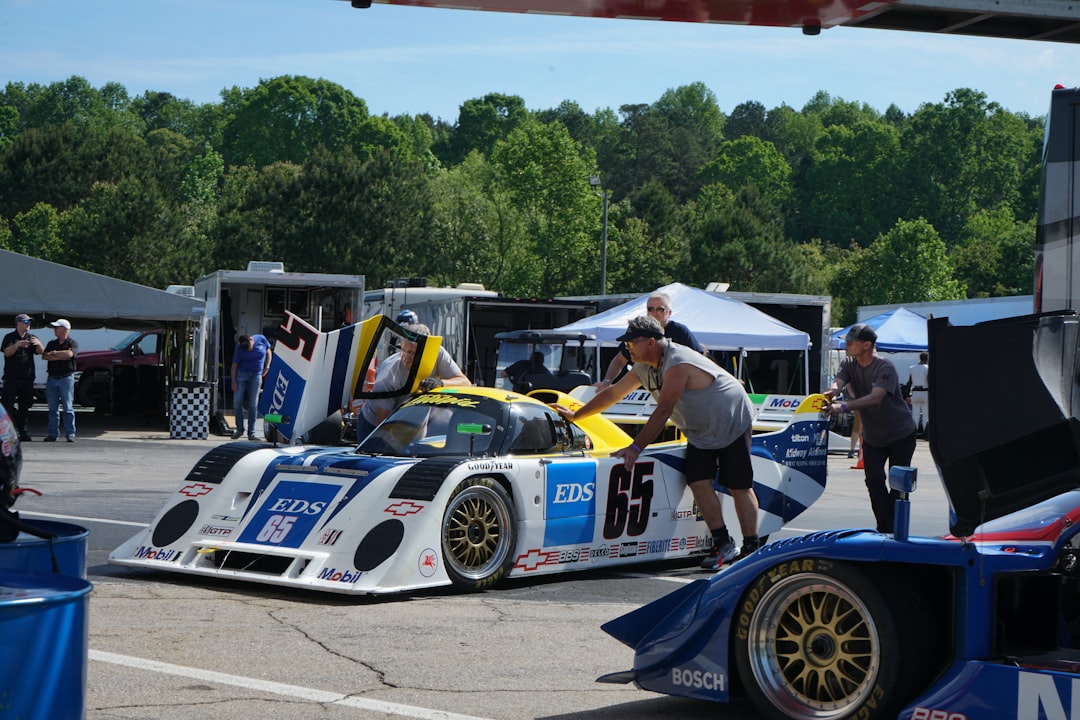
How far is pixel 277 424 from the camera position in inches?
362

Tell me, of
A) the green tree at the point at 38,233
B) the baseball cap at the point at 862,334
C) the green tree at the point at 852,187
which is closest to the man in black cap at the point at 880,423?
the baseball cap at the point at 862,334

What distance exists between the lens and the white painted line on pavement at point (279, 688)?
16.4 ft

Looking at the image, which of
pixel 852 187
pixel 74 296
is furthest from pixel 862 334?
pixel 852 187

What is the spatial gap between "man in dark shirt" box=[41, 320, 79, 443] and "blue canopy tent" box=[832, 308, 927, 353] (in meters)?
15.6

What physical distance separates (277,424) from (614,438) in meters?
2.31

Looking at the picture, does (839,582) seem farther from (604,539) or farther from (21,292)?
(21,292)

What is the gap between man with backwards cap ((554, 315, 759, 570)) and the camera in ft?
27.3

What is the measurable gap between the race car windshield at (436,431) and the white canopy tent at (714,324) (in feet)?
45.0

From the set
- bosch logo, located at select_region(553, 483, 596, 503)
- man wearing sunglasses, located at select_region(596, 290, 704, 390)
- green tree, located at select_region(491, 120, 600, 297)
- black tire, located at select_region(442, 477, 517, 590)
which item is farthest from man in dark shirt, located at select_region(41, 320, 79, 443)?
green tree, located at select_region(491, 120, 600, 297)

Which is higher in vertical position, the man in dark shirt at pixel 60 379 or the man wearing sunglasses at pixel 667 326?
the man wearing sunglasses at pixel 667 326

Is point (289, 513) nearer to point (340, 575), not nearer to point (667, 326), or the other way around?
point (340, 575)

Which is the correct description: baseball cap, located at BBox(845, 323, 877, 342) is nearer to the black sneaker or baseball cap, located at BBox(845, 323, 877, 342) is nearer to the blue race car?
the black sneaker

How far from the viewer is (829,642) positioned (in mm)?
4617

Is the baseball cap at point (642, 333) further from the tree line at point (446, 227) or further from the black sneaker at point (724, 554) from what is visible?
the tree line at point (446, 227)
